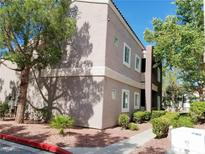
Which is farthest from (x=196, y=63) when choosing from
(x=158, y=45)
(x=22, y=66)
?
(x=22, y=66)

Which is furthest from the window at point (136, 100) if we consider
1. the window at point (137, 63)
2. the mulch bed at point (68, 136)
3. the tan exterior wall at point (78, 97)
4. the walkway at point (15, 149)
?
the walkway at point (15, 149)

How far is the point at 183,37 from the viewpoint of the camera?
60.8 feet

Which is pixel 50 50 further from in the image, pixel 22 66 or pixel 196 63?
pixel 196 63

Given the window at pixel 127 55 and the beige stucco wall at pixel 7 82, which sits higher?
the window at pixel 127 55

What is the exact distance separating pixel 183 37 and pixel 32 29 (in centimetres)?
1129

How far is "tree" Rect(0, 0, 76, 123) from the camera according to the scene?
12586mm

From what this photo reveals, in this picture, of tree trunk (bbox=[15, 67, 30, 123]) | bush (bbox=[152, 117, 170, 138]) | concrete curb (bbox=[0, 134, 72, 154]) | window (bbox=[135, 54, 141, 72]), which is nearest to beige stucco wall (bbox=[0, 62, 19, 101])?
tree trunk (bbox=[15, 67, 30, 123])

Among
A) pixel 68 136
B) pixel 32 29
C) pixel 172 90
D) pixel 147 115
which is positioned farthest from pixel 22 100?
pixel 172 90

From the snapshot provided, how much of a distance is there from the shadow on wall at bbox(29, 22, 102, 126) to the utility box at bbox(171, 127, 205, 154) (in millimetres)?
7435

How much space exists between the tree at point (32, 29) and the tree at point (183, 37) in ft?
29.8

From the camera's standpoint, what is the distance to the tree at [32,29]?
496 inches

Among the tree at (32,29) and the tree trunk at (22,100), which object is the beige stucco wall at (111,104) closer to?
the tree at (32,29)

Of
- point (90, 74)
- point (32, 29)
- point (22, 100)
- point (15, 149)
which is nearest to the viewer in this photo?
point (15, 149)

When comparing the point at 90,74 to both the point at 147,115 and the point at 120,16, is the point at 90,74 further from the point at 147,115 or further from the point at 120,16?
the point at 147,115
